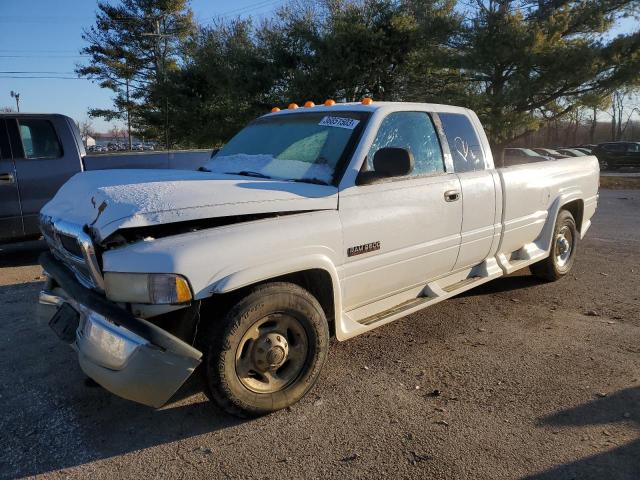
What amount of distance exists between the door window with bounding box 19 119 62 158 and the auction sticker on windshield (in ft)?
14.8

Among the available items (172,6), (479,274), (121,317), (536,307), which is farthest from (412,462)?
(172,6)

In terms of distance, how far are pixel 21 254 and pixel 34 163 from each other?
1711 millimetres

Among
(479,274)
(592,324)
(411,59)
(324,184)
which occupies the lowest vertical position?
(592,324)

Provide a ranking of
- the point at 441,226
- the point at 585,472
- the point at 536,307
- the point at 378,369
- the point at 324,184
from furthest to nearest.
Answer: the point at 536,307 < the point at 441,226 < the point at 378,369 < the point at 324,184 < the point at 585,472

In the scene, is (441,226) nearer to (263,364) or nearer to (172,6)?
(263,364)

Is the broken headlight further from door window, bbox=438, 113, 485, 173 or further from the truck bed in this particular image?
the truck bed

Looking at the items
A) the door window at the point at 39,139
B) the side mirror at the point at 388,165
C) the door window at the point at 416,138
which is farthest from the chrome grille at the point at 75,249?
the door window at the point at 39,139

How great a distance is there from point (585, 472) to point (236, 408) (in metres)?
1.87

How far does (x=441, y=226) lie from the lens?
4215 millimetres

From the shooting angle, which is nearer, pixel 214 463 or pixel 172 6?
pixel 214 463

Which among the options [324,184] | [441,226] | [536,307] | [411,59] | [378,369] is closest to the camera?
[324,184]

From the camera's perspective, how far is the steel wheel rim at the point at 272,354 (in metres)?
3.12

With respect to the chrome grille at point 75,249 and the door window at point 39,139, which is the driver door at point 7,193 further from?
the chrome grille at point 75,249

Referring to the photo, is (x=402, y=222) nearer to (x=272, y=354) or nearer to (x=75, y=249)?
(x=272, y=354)
